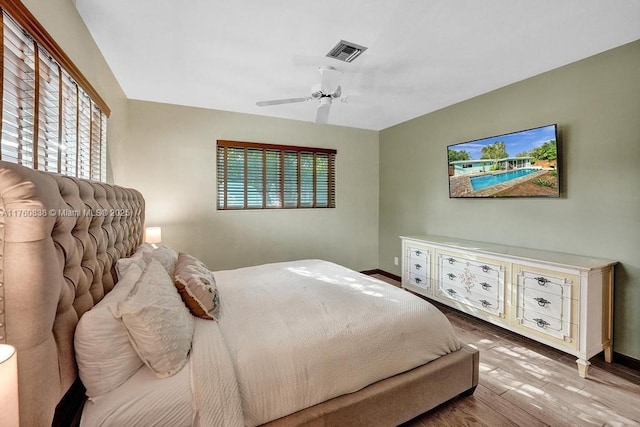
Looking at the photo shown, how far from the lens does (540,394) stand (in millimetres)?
1903

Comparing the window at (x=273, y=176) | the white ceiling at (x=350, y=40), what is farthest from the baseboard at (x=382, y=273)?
the white ceiling at (x=350, y=40)

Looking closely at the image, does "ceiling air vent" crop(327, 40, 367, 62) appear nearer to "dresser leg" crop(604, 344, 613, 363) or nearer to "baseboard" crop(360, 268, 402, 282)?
"dresser leg" crop(604, 344, 613, 363)

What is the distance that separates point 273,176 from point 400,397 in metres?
3.22

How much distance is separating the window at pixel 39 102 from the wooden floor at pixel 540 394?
251cm

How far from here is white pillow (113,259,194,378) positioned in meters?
1.13

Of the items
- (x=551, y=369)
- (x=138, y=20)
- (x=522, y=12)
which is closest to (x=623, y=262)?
(x=551, y=369)

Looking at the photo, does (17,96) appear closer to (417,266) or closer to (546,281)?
(546,281)

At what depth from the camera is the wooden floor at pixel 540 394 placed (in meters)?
1.69

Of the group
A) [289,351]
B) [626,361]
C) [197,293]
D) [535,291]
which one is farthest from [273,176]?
[626,361]

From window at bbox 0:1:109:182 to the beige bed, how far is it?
0.28m

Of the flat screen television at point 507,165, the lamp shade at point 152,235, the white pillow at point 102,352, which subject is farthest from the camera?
Answer: the lamp shade at point 152,235

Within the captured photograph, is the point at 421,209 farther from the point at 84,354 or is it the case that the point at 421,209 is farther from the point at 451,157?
the point at 84,354

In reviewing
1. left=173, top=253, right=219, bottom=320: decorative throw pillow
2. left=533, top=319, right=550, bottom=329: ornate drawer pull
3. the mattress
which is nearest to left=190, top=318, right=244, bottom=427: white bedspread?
the mattress

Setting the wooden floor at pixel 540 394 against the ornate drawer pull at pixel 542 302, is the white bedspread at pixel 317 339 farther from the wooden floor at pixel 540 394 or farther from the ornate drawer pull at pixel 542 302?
the ornate drawer pull at pixel 542 302
